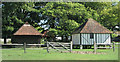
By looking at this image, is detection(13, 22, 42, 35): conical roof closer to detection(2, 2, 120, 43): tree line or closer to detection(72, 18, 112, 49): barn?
detection(2, 2, 120, 43): tree line

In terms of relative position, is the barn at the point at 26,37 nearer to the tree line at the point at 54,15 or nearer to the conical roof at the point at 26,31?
the conical roof at the point at 26,31

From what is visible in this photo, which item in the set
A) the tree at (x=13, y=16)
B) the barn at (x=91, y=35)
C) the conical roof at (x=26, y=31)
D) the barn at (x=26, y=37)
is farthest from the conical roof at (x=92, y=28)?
the tree at (x=13, y=16)

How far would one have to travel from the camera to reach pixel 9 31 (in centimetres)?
3559

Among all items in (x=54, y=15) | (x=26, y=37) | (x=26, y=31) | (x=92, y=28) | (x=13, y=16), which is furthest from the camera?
(x=54, y=15)

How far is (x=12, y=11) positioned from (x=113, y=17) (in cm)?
1707

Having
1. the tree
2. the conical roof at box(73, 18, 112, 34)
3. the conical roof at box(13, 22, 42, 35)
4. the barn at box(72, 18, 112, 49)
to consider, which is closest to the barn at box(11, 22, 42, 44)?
the conical roof at box(13, 22, 42, 35)

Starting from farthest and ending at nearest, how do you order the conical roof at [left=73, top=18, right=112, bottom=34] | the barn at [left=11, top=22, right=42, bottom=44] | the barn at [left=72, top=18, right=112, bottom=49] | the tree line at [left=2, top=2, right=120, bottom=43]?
1. the tree line at [left=2, top=2, right=120, bottom=43]
2. the barn at [left=11, top=22, right=42, bottom=44]
3. the conical roof at [left=73, top=18, right=112, bottom=34]
4. the barn at [left=72, top=18, right=112, bottom=49]

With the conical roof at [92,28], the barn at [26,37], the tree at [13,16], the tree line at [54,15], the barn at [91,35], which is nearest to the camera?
the barn at [91,35]

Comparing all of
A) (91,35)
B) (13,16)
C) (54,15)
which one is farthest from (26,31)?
(91,35)

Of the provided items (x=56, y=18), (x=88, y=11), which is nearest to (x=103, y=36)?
(x=88, y=11)

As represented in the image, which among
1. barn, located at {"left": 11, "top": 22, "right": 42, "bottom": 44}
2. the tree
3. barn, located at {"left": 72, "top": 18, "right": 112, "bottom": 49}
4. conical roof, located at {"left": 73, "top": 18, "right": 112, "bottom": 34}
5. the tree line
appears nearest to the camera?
barn, located at {"left": 72, "top": 18, "right": 112, "bottom": 49}

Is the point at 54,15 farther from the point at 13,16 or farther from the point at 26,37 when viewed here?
the point at 13,16

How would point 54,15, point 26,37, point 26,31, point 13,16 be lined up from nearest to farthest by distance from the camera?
point 26,37
point 26,31
point 13,16
point 54,15

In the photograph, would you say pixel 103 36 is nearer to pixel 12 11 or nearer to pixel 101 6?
pixel 101 6
